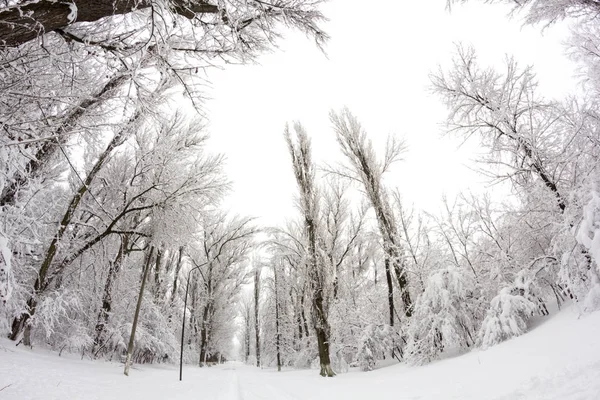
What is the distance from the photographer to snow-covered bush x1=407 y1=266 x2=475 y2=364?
7258mm

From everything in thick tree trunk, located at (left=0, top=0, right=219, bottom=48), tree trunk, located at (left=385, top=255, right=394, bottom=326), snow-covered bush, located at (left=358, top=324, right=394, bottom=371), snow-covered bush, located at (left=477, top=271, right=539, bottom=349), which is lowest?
snow-covered bush, located at (left=358, top=324, right=394, bottom=371)

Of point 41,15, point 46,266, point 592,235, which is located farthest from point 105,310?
point 592,235

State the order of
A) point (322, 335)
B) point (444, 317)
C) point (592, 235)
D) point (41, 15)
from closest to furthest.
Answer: point (41, 15) → point (592, 235) → point (444, 317) → point (322, 335)

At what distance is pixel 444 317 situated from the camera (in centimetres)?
729

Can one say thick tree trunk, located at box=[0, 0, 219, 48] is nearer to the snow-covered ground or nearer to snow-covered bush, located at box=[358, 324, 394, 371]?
the snow-covered ground

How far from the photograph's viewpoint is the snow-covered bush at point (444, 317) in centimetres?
726

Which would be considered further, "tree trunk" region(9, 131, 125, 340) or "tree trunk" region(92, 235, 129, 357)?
"tree trunk" region(92, 235, 129, 357)

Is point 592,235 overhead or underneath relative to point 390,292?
underneath

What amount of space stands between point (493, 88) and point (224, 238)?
2009 centimetres

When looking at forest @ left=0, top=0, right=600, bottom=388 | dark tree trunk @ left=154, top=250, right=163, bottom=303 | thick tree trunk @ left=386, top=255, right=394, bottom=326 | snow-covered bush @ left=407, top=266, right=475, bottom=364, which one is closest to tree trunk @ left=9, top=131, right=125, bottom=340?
forest @ left=0, top=0, right=600, bottom=388

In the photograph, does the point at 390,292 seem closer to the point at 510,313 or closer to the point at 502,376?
the point at 510,313

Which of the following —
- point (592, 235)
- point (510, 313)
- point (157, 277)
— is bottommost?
point (510, 313)

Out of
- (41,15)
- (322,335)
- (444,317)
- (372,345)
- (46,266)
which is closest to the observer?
(41,15)

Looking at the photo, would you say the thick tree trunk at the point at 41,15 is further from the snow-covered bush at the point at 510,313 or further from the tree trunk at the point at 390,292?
the tree trunk at the point at 390,292
